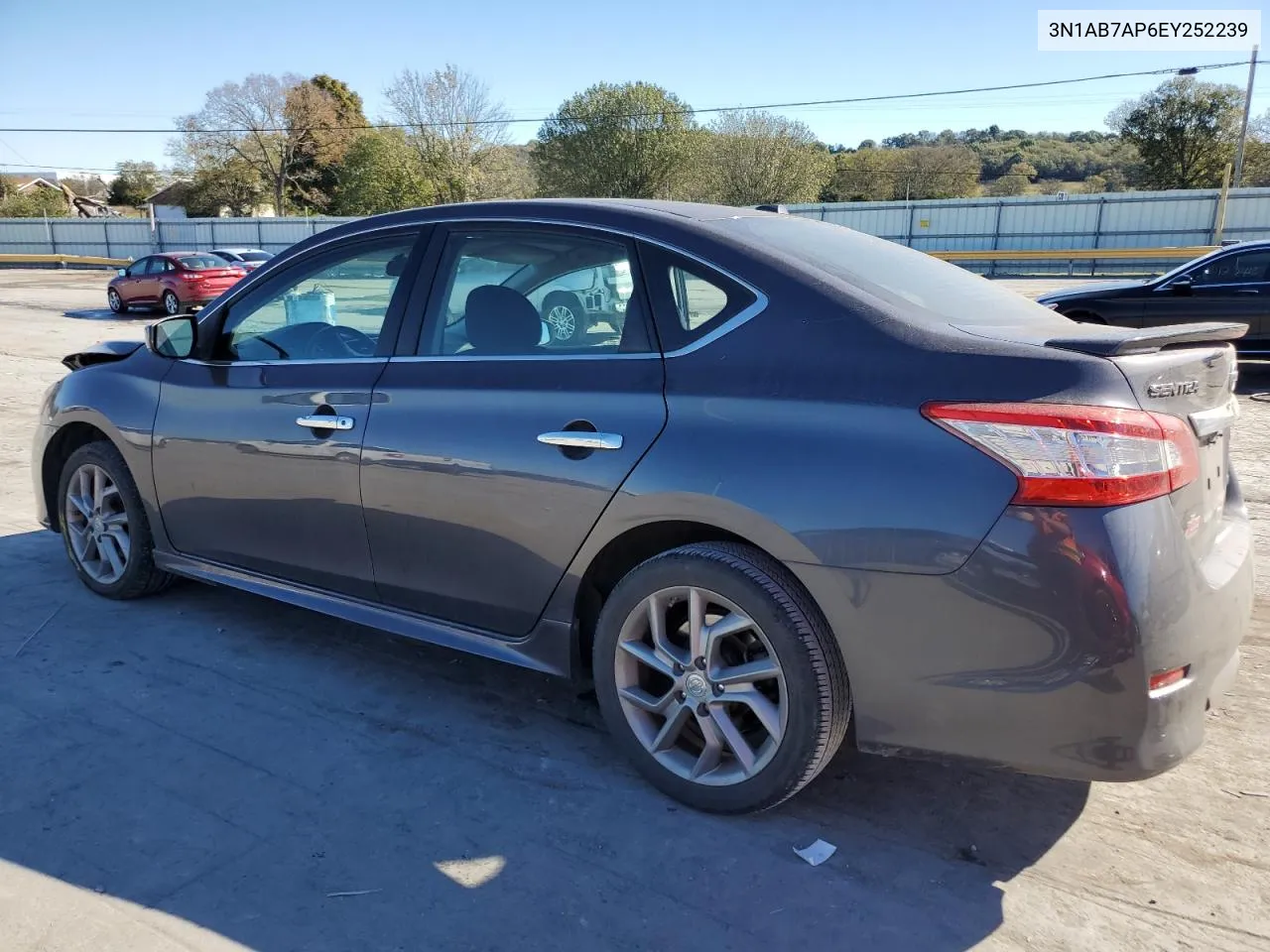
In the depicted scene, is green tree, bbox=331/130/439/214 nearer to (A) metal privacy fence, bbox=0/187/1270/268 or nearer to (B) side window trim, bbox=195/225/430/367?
(A) metal privacy fence, bbox=0/187/1270/268

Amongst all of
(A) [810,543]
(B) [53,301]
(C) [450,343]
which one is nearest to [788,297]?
(A) [810,543]

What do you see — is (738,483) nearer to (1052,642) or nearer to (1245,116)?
(1052,642)

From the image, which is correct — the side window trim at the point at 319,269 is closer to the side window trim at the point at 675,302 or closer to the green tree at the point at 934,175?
the side window trim at the point at 675,302

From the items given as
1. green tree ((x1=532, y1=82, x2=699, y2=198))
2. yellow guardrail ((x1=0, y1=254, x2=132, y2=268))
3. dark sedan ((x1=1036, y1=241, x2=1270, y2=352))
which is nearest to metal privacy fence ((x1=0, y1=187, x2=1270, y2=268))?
yellow guardrail ((x1=0, y1=254, x2=132, y2=268))

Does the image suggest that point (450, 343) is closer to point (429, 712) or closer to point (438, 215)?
point (438, 215)

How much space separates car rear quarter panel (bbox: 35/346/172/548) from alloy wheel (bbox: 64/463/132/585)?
21 cm

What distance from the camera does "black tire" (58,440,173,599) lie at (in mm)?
4387

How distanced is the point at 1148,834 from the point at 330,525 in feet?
9.21

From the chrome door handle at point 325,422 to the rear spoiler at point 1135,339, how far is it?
228cm

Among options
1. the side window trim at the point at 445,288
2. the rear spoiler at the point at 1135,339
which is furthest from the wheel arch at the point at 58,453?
the rear spoiler at the point at 1135,339

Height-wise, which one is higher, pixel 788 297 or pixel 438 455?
pixel 788 297

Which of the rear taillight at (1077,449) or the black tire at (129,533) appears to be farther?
the black tire at (129,533)

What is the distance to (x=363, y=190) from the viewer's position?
5422cm

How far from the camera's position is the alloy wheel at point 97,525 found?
4.49m
